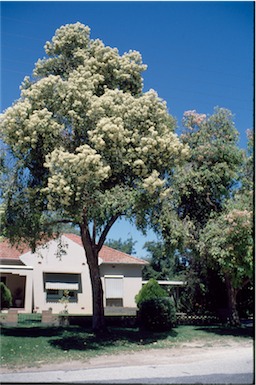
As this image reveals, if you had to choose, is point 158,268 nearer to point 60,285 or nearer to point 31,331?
point 60,285

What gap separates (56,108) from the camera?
14.2 m

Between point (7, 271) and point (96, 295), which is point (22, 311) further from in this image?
point (96, 295)

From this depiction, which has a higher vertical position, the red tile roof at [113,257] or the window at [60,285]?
the red tile roof at [113,257]

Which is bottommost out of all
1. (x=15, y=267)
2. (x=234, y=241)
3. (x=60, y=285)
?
(x=60, y=285)

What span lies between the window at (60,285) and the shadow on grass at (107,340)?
10.9 metres

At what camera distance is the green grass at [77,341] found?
1173cm

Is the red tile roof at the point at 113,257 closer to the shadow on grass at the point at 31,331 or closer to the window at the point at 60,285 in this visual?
the window at the point at 60,285

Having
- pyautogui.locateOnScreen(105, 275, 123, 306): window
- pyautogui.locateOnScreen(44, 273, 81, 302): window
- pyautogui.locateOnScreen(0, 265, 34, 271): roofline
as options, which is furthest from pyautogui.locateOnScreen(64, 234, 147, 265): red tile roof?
pyautogui.locateOnScreen(0, 265, 34, 271): roofline

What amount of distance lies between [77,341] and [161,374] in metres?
5.35

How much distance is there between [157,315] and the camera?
1845 cm

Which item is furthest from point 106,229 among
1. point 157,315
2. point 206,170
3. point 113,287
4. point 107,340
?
point 113,287

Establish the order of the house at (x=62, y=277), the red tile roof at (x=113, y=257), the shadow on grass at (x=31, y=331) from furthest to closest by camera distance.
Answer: the red tile roof at (x=113, y=257)
the house at (x=62, y=277)
the shadow on grass at (x=31, y=331)

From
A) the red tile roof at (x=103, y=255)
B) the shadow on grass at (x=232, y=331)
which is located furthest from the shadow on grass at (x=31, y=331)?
the red tile roof at (x=103, y=255)

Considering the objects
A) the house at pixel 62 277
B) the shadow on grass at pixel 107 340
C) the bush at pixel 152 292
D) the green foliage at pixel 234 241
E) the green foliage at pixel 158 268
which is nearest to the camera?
the shadow on grass at pixel 107 340
